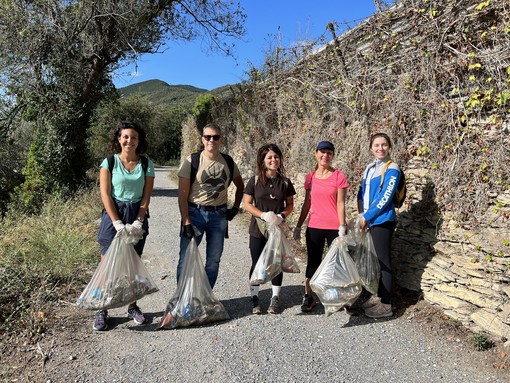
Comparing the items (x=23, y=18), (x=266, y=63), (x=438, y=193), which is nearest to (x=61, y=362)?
(x=438, y=193)

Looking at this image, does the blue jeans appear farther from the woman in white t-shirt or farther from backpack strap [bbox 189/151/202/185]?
the woman in white t-shirt

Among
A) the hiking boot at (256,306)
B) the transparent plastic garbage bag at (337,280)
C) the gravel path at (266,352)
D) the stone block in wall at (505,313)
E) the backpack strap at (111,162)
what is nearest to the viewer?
the gravel path at (266,352)

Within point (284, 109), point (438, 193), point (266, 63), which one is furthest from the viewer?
Answer: point (266, 63)

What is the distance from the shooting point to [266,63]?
314 inches

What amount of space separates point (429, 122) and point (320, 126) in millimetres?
2287

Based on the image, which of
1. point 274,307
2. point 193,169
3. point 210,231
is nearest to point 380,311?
point 274,307

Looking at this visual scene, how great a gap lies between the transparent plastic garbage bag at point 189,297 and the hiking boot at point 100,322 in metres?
0.51

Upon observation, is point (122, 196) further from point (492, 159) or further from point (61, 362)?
point (492, 159)

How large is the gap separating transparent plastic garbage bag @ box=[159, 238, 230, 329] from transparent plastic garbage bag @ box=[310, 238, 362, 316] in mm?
1043

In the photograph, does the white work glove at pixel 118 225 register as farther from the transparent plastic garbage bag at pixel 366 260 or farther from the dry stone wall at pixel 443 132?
the dry stone wall at pixel 443 132

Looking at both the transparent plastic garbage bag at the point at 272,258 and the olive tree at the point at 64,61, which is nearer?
the transparent plastic garbage bag at the point at 272,258

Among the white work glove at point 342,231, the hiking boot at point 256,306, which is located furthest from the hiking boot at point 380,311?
the hiking boot at point 256,306

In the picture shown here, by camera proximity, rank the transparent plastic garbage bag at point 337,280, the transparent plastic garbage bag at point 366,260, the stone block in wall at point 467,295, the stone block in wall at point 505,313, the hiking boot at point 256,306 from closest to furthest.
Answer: the stone block in wall at point 505,313, the stone block in wall at point 467,295, the transparent plastic garbage bag at point 337,280, the transparent plastic garbage bag at point 366,260, the hiking boot at point 256,306

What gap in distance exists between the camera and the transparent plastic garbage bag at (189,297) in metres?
3.38
